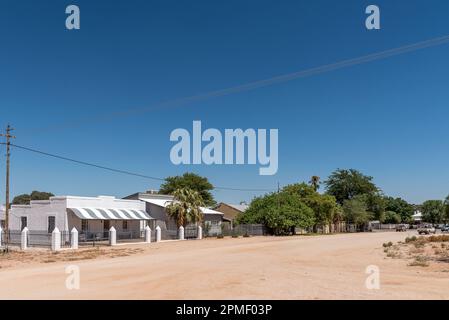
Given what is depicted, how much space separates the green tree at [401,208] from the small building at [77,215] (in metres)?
95.6

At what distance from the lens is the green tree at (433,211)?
14012 cm

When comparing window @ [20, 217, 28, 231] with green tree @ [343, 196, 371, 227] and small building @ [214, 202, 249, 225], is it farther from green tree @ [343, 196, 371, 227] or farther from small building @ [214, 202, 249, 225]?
green tree @ [343, 196, 371, 227]

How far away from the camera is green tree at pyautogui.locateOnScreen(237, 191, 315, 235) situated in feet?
183

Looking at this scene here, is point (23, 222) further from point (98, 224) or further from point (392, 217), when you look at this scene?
point (392, 217)

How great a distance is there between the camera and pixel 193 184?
81750 millimetres

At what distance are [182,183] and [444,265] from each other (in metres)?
64.2

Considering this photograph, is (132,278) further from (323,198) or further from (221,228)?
(323,198)

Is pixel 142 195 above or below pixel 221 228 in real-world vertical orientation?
above

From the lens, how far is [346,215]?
297 feet

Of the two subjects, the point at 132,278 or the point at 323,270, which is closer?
the point at 132,278

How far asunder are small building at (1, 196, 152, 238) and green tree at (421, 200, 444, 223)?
4617 inches

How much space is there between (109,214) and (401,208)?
103 meters
